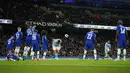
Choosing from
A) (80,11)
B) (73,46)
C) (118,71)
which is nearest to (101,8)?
(80,11)

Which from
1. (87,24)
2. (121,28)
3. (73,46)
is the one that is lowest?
(73,46)

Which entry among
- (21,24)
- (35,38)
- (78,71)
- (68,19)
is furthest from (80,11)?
(78,71)

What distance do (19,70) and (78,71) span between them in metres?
1.21

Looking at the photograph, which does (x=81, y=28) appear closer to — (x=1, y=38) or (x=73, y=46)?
(x=73, y=46)

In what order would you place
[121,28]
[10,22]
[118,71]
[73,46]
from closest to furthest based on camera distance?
[118,71], [121,28], [10,22], [73,46]

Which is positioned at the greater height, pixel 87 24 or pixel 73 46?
pixel 87 24

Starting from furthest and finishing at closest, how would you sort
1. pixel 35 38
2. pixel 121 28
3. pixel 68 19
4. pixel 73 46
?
pixel 68 19 < pixel 73 46 < pixel 35 38 < pixel 121 28

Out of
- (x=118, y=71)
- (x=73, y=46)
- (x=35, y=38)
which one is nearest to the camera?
(x=118, y=71)

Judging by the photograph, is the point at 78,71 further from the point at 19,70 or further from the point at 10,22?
the point at 10,22

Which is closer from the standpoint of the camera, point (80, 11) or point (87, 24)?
point (87, 24)

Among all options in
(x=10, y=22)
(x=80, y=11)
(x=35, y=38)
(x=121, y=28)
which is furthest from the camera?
(x=80, y=11)

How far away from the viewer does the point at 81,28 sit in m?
31.2

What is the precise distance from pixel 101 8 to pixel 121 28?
2469 centimetres

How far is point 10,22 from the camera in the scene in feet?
84.0
